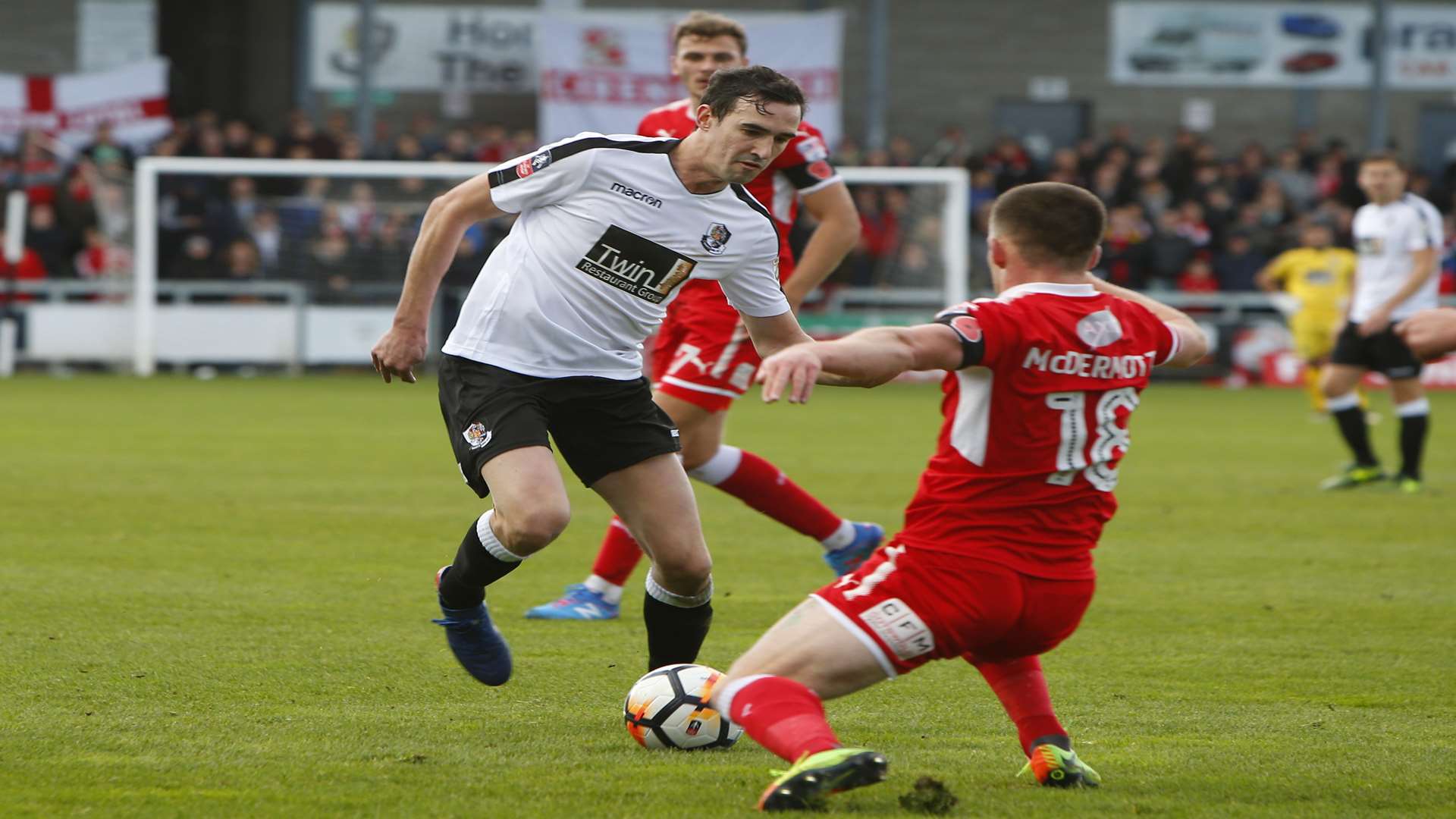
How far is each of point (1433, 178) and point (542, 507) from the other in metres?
27.4

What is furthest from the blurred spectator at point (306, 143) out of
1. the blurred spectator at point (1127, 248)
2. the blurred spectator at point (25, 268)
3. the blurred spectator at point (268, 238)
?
A: the blurred spectator at point (1127, 248)

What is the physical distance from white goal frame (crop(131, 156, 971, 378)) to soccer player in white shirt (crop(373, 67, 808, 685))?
608 inches

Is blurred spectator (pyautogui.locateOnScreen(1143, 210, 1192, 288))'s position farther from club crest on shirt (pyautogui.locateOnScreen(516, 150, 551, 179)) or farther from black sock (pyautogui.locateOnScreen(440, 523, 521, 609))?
black sock (pyautogui.locateOnScreen(440, 523, 521, 609))

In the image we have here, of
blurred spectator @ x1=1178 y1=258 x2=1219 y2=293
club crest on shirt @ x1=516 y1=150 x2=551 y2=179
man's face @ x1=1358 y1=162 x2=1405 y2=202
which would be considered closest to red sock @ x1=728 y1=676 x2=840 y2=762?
club crest on shirt @ x1=516 y1=150 x2=551 y2=179

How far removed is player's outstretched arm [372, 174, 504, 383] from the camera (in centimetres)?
469

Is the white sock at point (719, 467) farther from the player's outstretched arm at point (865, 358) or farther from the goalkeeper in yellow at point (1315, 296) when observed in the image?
the goalkeeper in yellow at point (1315, 296)

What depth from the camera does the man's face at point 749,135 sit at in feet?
14.8

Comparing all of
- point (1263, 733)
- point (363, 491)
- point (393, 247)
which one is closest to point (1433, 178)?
point (393, 247)

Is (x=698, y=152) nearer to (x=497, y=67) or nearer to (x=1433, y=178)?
(x=497, y=67)

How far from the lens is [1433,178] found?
2905 cm

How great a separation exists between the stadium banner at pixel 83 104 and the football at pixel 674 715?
65.8 ft

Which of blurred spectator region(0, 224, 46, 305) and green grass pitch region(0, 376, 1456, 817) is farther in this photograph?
blurred spectator region(0, 224, 46, 305)

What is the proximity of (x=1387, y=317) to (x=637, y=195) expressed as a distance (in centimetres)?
749

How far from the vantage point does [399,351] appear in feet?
15.2
